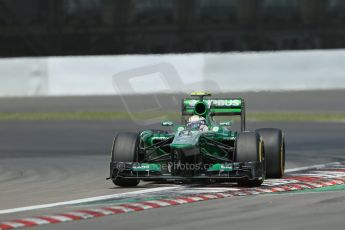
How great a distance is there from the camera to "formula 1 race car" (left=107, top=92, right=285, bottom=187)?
15.5 m

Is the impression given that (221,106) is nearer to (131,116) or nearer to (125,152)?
(125,152)

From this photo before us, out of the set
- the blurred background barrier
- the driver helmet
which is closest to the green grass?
the blurred background barrier

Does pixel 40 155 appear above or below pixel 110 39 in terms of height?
below

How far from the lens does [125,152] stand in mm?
15953

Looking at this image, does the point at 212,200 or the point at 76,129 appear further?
the point at 76,129

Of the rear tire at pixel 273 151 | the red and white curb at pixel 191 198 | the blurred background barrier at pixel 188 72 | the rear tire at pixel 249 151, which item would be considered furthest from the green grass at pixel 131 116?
the rear tire at pixel 249 151

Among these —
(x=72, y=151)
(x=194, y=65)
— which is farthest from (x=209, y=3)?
(x=72, y=151)

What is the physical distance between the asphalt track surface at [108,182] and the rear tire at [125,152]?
17 cm

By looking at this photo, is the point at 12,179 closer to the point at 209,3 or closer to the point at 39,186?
the point at 39,186

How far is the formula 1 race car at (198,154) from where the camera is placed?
15.5 meters

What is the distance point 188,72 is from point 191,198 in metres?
20.7

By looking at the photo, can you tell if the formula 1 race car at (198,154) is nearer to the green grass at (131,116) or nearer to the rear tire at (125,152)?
the rear tire at (125,152)

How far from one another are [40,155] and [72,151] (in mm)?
1064

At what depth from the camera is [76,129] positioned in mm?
29719
